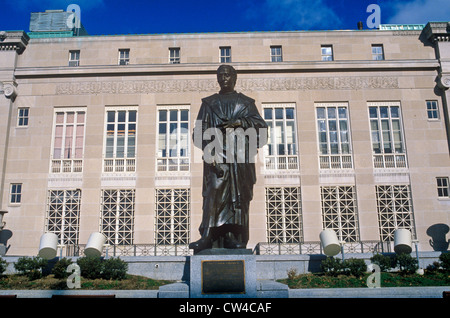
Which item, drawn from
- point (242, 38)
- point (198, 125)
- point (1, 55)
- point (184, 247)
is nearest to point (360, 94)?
point (242, 38)

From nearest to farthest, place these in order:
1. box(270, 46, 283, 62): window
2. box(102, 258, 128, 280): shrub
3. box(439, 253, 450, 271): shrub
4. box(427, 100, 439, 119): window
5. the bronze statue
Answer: the bronze statue → box(102, 258, 128, 280): shrub → box(439, 253, 450, 271): shrub → box(427, 100, 439, 119): window → box(270, 46, 283, 62): window

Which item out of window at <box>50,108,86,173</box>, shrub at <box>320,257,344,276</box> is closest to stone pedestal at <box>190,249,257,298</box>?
shrub at <box>320,257,344,276</box>

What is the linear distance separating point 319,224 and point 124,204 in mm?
11882

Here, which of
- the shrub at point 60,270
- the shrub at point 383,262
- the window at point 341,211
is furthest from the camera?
the window at point 341,211

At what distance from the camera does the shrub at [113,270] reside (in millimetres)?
14648

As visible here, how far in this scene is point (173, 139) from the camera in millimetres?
26719

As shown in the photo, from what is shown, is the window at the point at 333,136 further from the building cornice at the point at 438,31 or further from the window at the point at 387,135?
the building cornice at the point at 438,31

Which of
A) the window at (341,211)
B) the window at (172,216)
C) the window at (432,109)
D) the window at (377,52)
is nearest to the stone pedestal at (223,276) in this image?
the window at (172,216)

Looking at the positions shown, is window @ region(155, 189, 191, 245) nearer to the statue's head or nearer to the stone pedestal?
the statue's head

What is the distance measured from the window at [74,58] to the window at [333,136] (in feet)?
54.0

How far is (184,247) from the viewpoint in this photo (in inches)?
967

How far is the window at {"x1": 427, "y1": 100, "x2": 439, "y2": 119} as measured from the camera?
27031 millimetres

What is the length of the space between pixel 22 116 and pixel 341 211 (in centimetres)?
2130

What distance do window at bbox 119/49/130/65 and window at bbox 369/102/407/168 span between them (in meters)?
16.4
